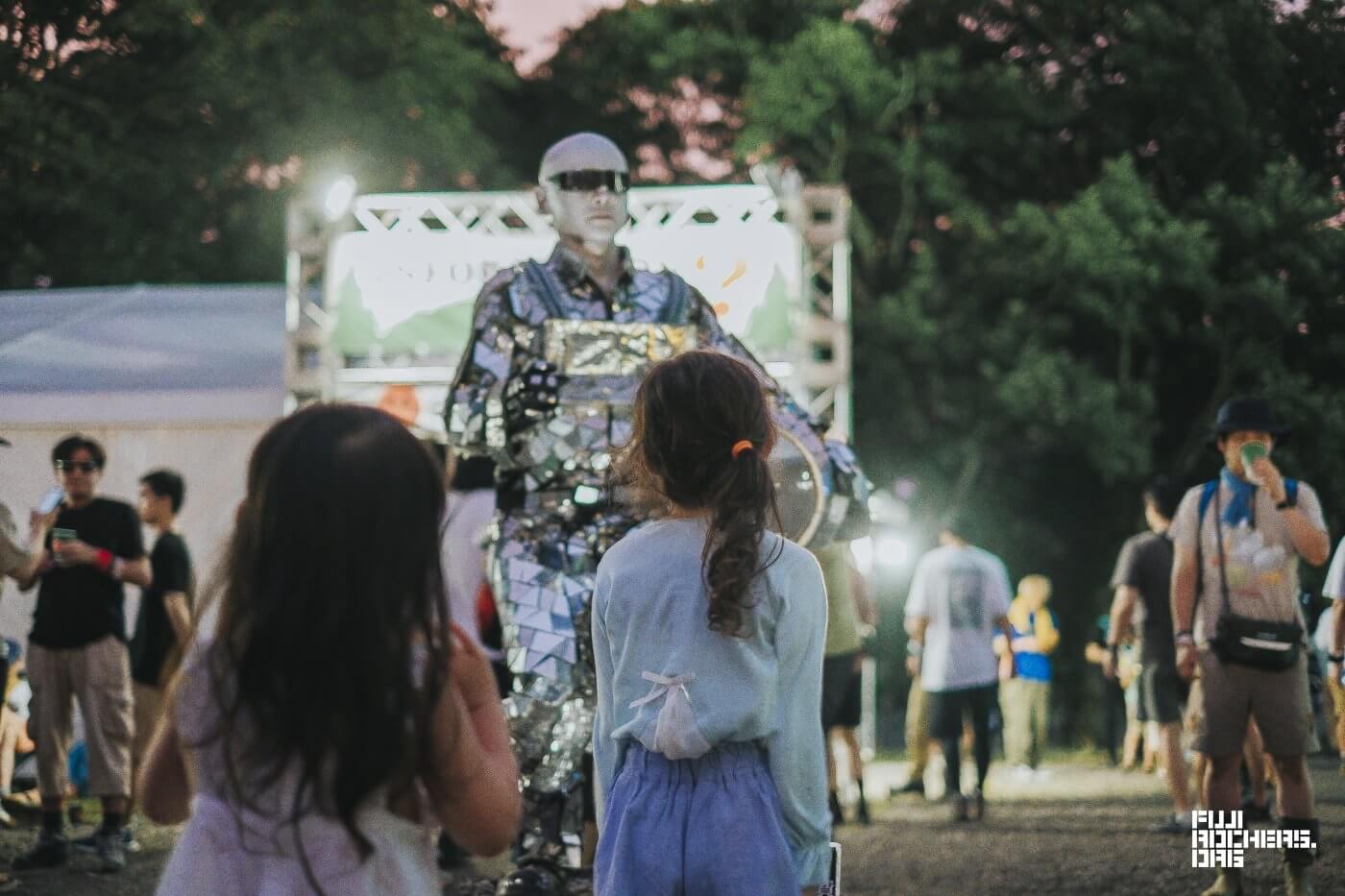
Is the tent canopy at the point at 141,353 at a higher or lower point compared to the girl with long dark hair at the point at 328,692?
higher

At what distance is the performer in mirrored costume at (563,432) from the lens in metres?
4.91

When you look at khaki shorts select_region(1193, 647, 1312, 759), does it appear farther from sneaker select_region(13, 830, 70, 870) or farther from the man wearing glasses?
sneaker select_region(13, 830, 70, 870)

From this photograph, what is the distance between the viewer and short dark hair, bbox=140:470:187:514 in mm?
8273

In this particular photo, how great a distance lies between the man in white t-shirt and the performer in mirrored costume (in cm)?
520

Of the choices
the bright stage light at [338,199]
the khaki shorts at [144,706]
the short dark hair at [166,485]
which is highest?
the bright stage light at [338,199]

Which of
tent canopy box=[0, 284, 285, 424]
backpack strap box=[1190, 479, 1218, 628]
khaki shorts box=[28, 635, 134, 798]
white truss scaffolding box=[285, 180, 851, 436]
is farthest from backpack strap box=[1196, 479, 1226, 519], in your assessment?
white truss scaffolding box=[285, 180, 851, 436]

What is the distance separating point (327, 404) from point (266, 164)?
58.3 ft

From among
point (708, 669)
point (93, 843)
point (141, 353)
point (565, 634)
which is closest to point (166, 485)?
point (93, 843)

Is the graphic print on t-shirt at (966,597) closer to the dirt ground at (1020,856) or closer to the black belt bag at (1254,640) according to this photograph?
the dirt ground at (1020,856)

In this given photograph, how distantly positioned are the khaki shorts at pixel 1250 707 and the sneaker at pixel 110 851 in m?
4.22

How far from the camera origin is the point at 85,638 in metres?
7.36

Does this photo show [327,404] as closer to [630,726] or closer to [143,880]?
[630,726]

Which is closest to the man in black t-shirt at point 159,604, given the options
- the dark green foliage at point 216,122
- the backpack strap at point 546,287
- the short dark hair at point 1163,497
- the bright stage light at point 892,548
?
the dark green foliage at point 216,122

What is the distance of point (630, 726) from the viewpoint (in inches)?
113
